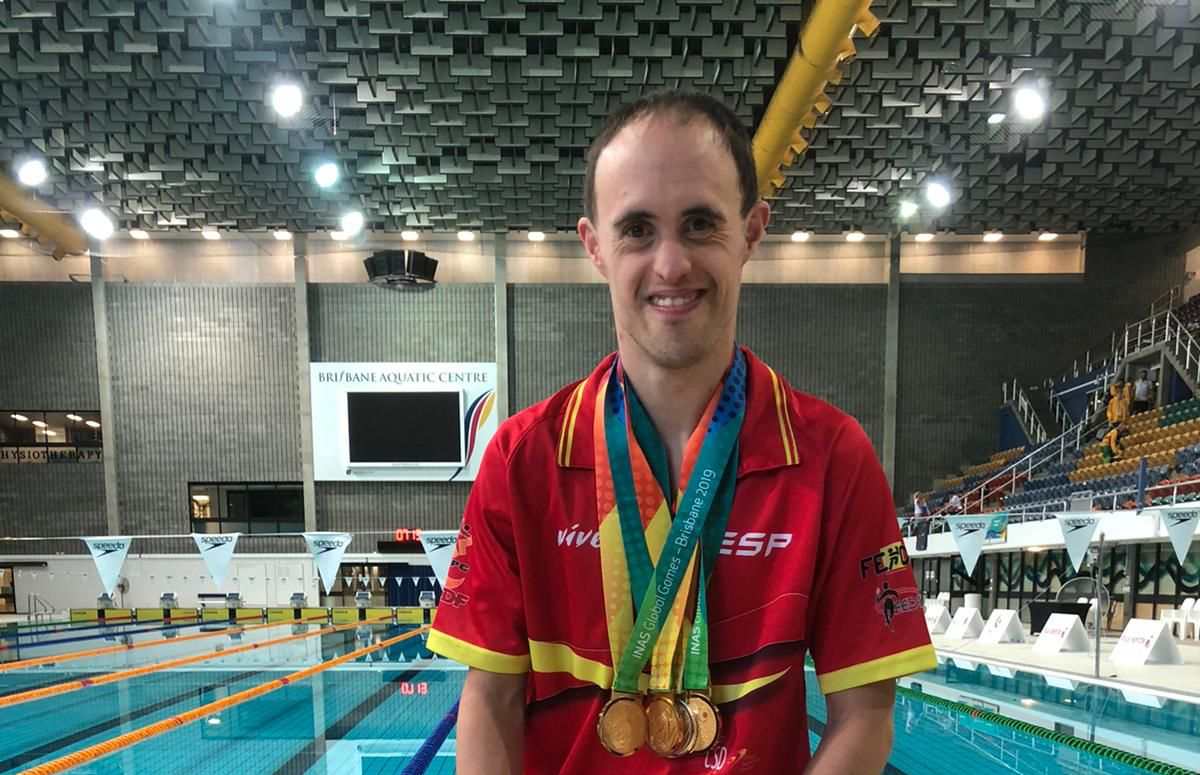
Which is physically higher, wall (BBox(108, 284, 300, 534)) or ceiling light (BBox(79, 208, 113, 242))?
ceiling light (BBox(79, 208, 113, 242))

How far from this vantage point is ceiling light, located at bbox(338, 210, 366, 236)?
43.5 ft

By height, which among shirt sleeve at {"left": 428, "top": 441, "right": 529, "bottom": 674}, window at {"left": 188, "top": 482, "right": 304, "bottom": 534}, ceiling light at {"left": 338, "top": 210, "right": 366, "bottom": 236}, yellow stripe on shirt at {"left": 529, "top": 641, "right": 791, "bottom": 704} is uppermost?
ceiling light at {"left": 338, "top": 210, "right": 366, "bottom": 236}

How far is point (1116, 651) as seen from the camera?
6.63 meters

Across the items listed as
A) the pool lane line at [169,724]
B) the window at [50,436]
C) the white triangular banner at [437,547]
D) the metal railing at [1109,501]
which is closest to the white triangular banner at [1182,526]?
the metal railing at [1109,501]

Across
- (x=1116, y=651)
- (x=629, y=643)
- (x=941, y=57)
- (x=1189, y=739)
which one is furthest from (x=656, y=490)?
(x=941, y=57)

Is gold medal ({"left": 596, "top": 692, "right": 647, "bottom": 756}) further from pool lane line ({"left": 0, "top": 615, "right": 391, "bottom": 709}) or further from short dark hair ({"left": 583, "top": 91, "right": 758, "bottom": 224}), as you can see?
pool lane line ({"left": 0, "top": 615, "right": 391, "bottom": 709})

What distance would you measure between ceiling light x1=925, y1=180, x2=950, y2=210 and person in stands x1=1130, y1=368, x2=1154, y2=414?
15.9ft

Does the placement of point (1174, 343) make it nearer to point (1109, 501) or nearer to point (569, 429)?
point (1109, 501)

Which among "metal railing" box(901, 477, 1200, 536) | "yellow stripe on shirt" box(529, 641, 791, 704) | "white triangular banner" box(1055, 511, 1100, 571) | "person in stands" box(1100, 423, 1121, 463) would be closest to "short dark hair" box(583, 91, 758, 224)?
"yellow stripe on shirt" box(529, 641, 791, 704)

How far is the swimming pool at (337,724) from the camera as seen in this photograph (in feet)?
13.8

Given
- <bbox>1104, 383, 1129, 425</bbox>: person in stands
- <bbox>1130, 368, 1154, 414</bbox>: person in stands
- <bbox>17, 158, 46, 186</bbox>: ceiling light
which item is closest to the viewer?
<bbox>17, 158, 46, 186</bbox>: ceiling light

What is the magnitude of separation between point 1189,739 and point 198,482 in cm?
1659

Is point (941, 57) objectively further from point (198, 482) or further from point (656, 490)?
point (198, 482)

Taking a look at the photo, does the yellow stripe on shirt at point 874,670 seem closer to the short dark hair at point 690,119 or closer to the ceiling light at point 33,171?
the short dark hair at point 690,119
